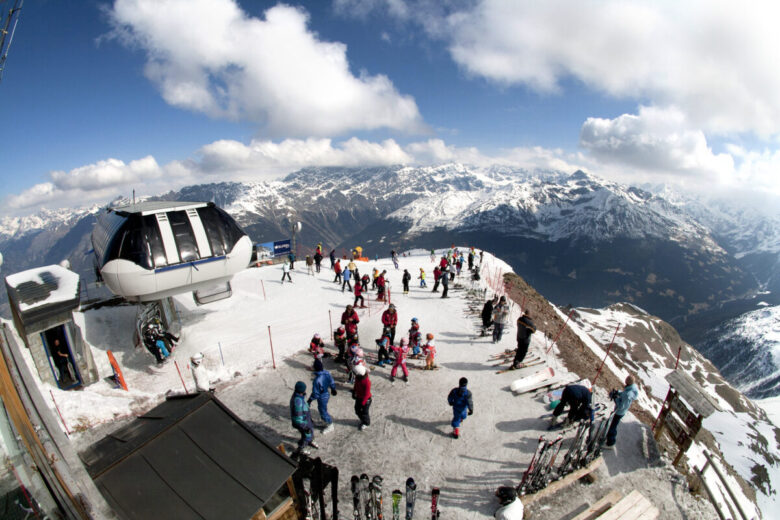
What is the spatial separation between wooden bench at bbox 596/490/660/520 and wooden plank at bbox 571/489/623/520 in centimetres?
15

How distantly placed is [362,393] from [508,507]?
489cm

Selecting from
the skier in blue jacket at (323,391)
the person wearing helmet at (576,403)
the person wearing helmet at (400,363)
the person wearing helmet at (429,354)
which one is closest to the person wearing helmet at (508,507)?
the person wearing helmet at (576,403)

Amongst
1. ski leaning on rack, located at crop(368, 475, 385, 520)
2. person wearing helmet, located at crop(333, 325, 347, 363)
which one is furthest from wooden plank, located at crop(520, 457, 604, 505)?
person wearing helmet, located at crop(333, 325, 347, 363)

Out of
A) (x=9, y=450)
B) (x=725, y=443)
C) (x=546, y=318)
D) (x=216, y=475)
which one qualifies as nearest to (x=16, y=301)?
(x=9, y=450)

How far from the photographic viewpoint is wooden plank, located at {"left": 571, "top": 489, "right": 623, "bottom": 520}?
7594 mm

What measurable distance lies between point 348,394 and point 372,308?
9.31 metres

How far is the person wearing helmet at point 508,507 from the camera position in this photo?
5.93 meters

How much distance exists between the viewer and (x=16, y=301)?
12781 millimetres

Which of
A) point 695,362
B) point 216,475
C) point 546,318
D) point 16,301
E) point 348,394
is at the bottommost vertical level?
point 695,362

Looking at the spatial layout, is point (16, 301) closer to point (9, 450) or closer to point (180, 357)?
point (180, 357)

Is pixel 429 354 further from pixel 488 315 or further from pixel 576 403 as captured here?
pixel 576 403

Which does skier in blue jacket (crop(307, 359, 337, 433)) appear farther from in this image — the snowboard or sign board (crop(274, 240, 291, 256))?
sign board (crop(274, 240, 291, 256))

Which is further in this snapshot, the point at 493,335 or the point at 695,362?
the point at 695,362

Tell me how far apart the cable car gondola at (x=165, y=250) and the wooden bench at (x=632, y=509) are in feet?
52.7
